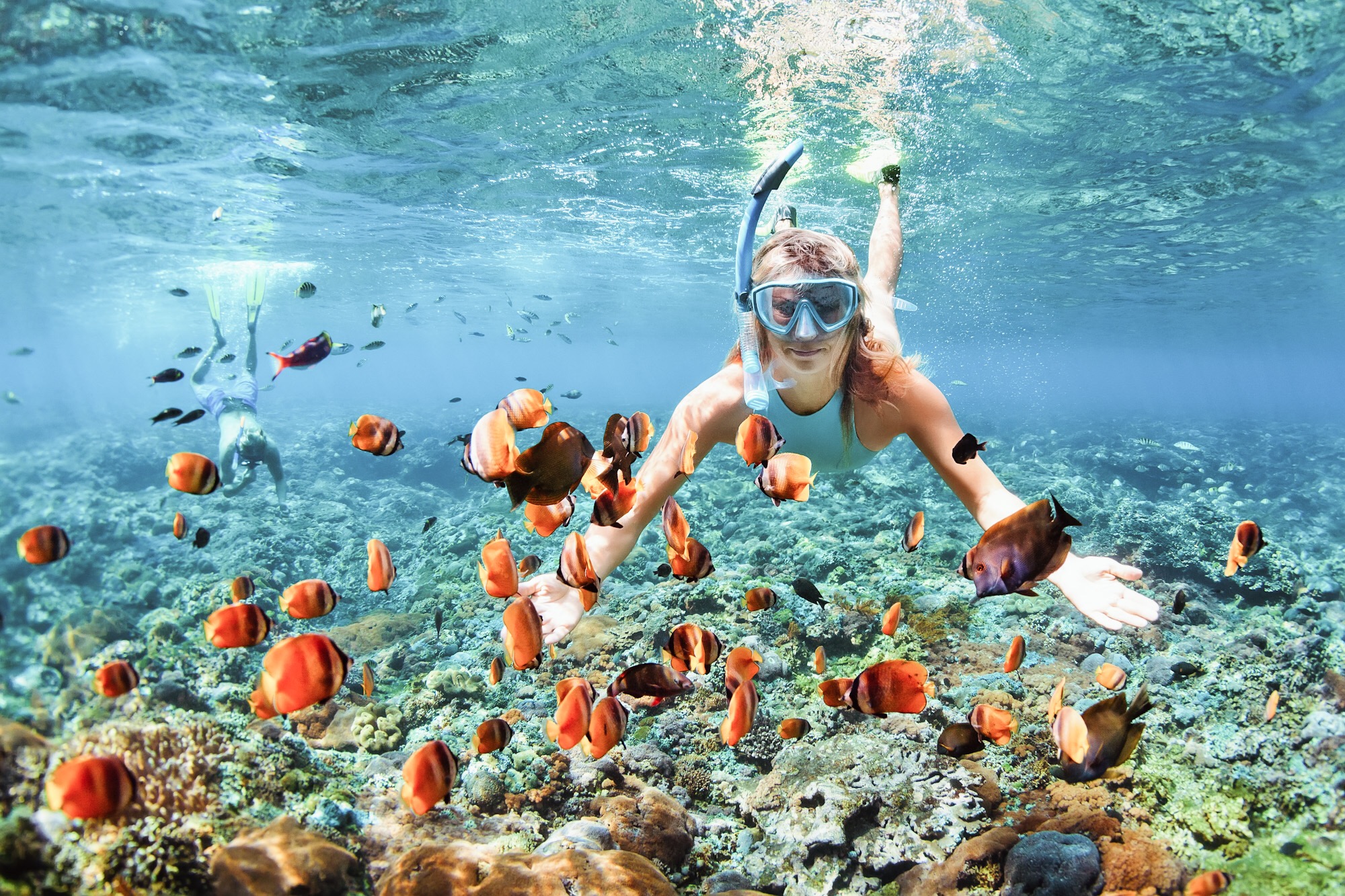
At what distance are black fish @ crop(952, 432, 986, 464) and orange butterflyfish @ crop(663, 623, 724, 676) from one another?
1.68 meters

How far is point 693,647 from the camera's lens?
3.38 metres

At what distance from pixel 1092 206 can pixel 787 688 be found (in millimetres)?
20682

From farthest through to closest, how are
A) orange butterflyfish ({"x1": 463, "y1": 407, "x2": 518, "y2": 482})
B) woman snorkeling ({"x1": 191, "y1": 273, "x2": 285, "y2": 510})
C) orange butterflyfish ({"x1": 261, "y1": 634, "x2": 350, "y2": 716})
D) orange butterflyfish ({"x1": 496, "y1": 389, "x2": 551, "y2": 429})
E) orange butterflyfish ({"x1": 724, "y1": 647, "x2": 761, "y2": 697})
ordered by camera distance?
woman snorkeling ({"x1": 191, "y1": 273, "x2": 285, "y2": 510})
orange butterflyfish ({"x1": 724, "y1": 647, "x2": 761, "y2": 697})
orange butterflyfish ({"x1": 496, "y1": 389, "x2": 551, "y2": 429})
orange butterflyfish ({"x1": 261, "y1": 634, "x2": 350, "y2": 716})
orange butterflyfish ({"x1": 463, "y1": 407, "x2": 518, "y2": 482})

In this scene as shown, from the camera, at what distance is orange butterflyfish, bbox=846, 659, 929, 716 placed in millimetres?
2717

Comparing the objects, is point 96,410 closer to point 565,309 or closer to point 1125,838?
point 565,309

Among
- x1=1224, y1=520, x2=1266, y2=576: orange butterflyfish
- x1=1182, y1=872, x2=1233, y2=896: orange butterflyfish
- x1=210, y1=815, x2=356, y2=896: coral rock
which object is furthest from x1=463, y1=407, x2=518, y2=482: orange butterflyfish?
x1=1224, y1=520, x2=1266, y2=576: orange butterflyfish

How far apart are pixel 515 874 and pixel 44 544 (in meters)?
3.90

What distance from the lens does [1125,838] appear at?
3.81 metres

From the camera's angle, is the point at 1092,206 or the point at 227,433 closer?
the point at 227,433

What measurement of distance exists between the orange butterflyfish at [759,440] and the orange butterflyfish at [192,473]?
3554mm

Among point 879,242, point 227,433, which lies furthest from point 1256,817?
point 227,433

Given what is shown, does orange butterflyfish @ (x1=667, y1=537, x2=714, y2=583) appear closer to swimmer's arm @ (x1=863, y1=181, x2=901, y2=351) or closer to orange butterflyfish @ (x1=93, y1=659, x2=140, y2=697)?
swimmer's arm @ (x1=863, y1=181, x2=901, y2=351)

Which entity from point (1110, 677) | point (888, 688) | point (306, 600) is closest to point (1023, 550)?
point (888, 688)

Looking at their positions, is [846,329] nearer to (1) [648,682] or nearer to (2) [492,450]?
(1) [648,682]
